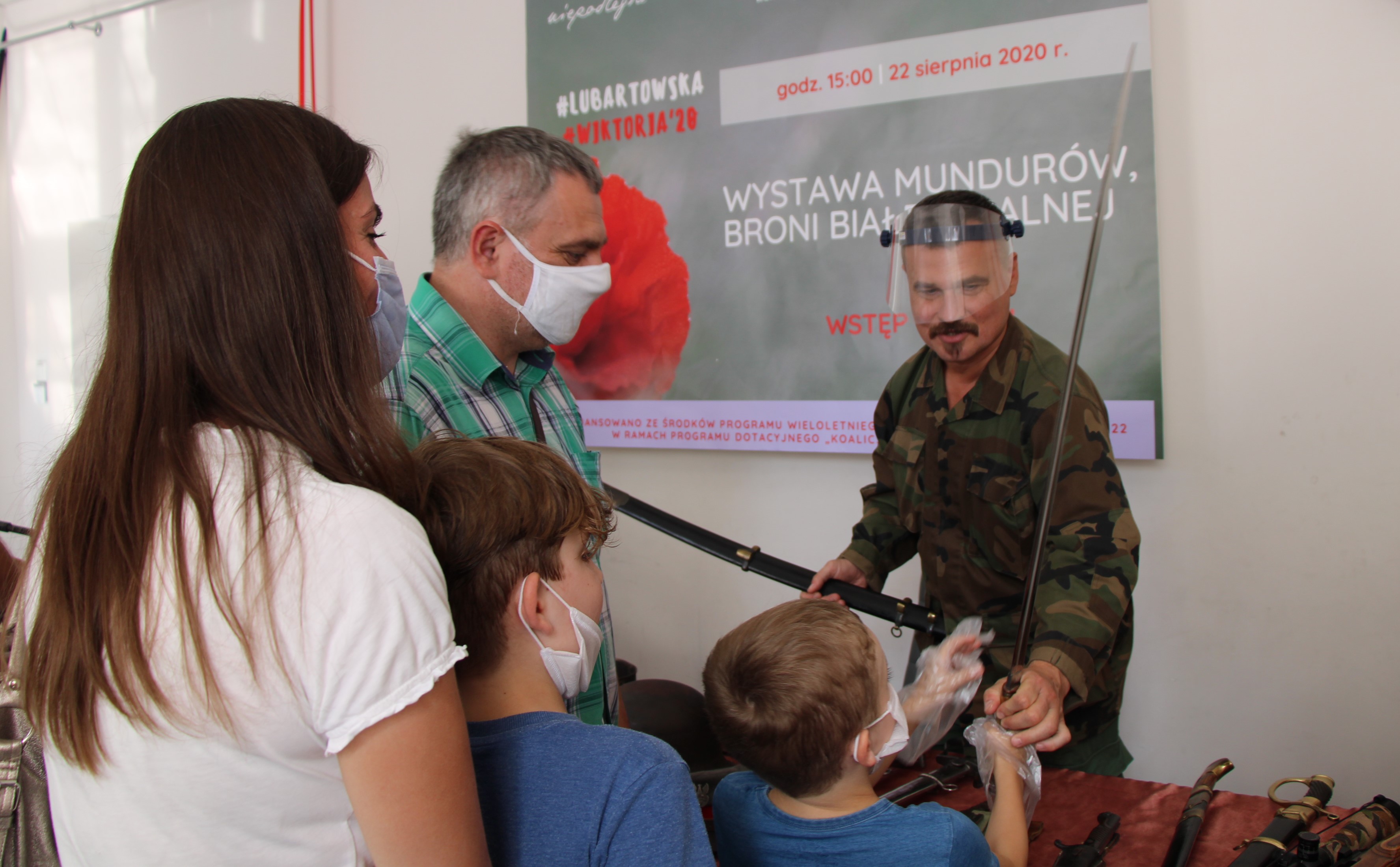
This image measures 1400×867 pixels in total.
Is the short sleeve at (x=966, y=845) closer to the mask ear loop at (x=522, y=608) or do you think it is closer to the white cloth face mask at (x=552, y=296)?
the mask ear loop at (x=522, y=608)

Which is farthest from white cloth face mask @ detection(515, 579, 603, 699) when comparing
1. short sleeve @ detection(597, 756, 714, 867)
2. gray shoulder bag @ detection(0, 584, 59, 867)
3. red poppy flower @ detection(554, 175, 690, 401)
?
red poppy flower @ detection(554, 175, 690, 401)

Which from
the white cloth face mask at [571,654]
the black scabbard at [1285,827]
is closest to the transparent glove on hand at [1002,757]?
the black scabbard at [1285,827]

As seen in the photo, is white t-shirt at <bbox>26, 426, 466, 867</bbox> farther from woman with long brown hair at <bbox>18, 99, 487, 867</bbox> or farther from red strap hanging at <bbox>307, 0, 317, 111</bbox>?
red strap hanging at <bbox>307, 0, 317, 111</bbox>

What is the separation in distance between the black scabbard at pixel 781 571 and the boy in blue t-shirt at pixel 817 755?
0.63 meters

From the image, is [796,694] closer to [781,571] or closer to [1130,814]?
[1130,814]

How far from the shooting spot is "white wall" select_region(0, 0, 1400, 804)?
2.20 m

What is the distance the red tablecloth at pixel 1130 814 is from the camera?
1273 mm

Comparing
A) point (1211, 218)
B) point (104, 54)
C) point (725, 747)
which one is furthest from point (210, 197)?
point (104, 54)

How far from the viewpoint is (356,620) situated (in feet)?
2.15

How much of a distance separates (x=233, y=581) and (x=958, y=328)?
1504mm

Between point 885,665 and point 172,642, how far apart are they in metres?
0.91

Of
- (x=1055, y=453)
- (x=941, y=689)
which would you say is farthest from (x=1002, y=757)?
(x=1055, y=453)

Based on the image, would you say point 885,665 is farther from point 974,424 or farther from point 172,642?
point 172,642

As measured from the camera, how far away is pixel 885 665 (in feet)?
4.17
